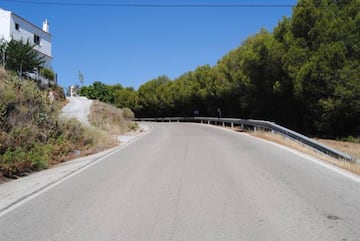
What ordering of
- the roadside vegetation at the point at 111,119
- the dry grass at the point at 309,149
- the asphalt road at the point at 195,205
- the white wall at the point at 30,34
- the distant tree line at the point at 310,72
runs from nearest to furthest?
1. the asphalt road at the point at 195,205
2. the dry grass at the point at 309,149
3. the distant tree line at the point at 310,72
4. the roadside vegetation at the point at 111,119
5. the white wall at the point at 30,34

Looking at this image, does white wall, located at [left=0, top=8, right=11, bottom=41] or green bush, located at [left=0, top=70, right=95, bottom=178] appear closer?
green bush, located at [left=0, top=70, right=95, bottom=178]

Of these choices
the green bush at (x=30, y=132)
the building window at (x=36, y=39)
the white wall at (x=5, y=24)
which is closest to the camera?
the green bush at (x=30, y=132)

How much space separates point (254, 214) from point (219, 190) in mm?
2074

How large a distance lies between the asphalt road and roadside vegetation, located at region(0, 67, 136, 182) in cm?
190

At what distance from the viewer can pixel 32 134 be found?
48.9 feet

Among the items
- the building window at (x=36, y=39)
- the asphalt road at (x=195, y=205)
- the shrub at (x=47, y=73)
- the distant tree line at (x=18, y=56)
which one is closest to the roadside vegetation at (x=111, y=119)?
the distant tree line at (x=18, y=56)

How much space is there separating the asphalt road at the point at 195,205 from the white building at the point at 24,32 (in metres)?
40.0

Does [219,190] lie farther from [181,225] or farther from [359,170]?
[359,170]

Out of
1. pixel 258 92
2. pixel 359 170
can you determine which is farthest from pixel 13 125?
pixel 258 92

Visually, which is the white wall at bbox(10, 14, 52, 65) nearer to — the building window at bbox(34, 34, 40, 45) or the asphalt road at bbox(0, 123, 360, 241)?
the building window at bbox(34, 34, 40, 45)

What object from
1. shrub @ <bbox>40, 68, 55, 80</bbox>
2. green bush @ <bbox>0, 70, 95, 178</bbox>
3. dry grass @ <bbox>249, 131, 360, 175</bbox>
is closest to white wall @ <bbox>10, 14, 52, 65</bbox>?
shrub @ <bbox>40, 68, 55, 80</bbox>

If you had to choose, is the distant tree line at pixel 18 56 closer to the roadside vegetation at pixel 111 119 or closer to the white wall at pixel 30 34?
the white wall at pixel 30 34

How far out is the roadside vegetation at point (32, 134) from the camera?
12.8 meters

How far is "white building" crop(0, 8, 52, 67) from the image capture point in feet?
161
